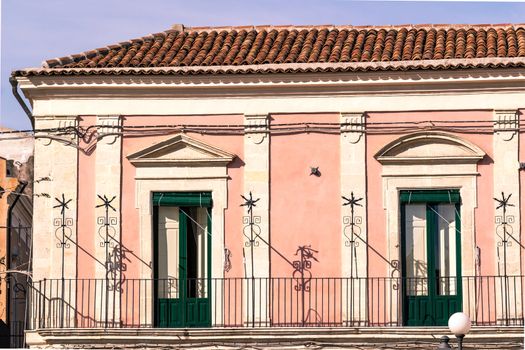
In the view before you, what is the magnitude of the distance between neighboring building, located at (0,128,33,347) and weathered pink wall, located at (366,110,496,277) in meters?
6.99

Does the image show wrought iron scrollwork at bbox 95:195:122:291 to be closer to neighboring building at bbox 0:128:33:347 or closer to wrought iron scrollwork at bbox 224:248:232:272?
wrought iron scrollwork at bbox 224:248:232:272

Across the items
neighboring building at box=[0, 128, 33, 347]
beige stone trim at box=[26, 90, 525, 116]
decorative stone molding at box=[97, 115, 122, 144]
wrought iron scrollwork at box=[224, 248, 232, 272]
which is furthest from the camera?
neighboring building at box=[0, 128, 33, 347]

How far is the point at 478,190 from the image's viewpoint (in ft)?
86.9

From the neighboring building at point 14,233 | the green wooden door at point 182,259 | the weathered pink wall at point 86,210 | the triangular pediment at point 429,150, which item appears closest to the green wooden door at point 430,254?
the triangular pediment at point 429,150

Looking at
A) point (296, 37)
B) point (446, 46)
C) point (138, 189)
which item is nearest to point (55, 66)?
point (138, 189)

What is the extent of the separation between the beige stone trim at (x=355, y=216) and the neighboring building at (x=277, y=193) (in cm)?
2

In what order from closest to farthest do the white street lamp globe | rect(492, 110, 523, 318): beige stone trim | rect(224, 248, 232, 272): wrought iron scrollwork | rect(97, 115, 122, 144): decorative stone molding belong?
the white street lamp globe < rect(492, 110, 523, 318): beige stone trim < rect(224, 248, 232, 272): wrought iron scrollwork < rect(97, 115, 122, 144): decorative stone molding

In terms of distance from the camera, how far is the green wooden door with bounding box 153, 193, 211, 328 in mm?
26641

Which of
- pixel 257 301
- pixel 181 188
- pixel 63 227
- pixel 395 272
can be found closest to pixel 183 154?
pixel 181 188

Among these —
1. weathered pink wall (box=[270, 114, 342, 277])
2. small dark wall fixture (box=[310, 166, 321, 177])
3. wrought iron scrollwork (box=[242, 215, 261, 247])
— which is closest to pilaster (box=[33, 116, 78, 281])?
wrought iron scrollwork (box=[242, 215, 261, 247])

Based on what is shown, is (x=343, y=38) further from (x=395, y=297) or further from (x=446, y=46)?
(x=395, y=297)

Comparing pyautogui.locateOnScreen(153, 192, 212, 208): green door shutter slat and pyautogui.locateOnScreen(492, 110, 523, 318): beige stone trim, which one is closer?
pyautogui.locateOnScreen(492, 110, 523, 318): beige stone trim

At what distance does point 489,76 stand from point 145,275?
5.94m

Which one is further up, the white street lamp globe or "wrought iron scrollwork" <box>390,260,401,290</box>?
"wrought iron scrollwork" <box>390,260,401,290</box>
